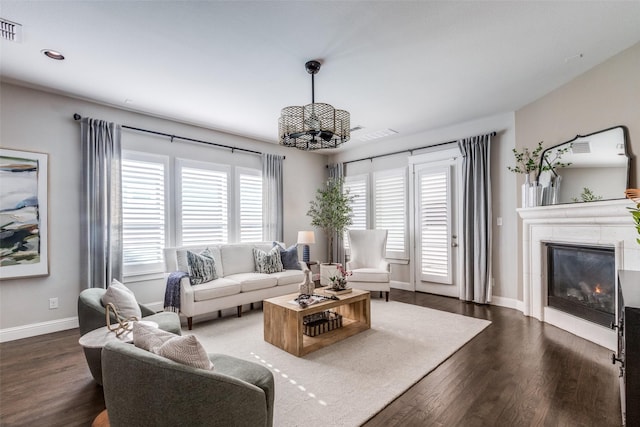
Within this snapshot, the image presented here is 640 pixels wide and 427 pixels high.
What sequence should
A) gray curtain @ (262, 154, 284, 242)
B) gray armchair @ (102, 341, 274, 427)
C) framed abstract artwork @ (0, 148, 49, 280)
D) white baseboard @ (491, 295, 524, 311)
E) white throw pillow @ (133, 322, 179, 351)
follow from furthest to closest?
gray curtain @ (262, 154, 284, 242)
white baseboard @ (491, 295, 524, 311)
framed abstract artwork @ (0, 148, 49, 280)
white throw pillow @ (133, 322, 179, 351)
gray armchair @ (102, 341, 274, 427)

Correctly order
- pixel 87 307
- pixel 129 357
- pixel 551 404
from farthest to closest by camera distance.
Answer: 1. pixel 87 307
2. pixel 551 404
3. pixel 129 357

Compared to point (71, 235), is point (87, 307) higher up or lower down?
lower down

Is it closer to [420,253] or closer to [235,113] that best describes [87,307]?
[235,113]

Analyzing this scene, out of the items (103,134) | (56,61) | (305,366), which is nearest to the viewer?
(305,366)

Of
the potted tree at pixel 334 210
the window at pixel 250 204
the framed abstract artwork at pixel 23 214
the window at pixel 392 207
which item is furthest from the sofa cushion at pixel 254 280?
the window at pixel 392 207

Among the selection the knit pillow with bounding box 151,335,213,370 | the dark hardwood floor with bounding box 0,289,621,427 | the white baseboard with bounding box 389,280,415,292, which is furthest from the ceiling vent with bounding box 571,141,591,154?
the knit pillow with bounding box 151,335,213,370

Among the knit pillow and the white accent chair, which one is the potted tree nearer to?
the white accent chair

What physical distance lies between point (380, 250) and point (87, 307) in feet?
14.1

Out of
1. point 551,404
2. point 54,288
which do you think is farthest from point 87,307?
point 551,404

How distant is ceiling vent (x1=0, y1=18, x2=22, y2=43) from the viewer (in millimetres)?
2427

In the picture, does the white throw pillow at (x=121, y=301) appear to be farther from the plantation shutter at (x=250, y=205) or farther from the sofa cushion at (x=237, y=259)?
the plantation shutter at (x=250, y=205)

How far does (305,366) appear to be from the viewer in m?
2.77

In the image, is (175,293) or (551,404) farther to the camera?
(175,293)

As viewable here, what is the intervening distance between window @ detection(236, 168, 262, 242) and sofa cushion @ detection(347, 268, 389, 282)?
1.98 m
